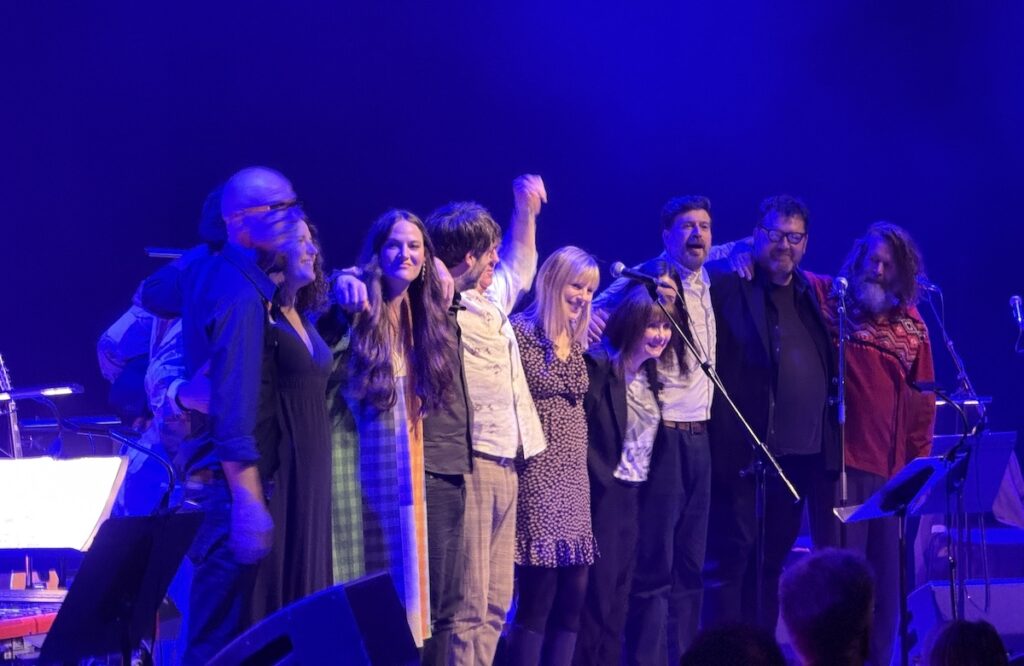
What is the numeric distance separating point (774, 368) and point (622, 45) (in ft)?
8.33

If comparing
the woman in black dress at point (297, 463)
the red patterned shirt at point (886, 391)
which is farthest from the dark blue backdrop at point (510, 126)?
the woman in black dress at point (297, 463)

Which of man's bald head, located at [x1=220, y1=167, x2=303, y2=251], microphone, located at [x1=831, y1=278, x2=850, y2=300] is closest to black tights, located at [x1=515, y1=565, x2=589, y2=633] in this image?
microphone, located at [x1=831, y1=278, x2=850, y2=300]

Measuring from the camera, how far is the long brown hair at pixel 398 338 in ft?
12.1

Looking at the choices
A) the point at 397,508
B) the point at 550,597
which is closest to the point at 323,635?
the point at 397,508

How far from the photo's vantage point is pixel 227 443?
291 cm

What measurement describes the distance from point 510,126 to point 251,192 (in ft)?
11.5

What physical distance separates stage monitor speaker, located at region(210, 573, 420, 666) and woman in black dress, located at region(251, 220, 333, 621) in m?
0.76

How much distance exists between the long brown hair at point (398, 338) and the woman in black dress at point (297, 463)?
0.46m

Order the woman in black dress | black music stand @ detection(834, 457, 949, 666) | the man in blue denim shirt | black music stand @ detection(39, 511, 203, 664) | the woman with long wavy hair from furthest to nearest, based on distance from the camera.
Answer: black music stand @ detection(834, 457, 949, 666), the woman with long wavy hair, the woman in black dress, the man in blue denim shirt, black music stand @ detection(39, 511, 203, 664)

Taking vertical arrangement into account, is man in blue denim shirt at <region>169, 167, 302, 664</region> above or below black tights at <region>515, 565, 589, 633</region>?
above

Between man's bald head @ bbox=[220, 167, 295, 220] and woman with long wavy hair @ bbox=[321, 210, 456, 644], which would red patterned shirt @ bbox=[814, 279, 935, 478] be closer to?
woman with long wavy hair @ bbox=[321, 210, 456, 644]

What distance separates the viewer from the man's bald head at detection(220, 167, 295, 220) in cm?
317

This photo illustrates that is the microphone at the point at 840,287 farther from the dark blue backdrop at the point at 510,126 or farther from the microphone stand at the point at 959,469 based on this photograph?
the dark blue backdrop at the point at 510,126

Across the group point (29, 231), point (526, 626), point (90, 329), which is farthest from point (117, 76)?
point (526, 626)
